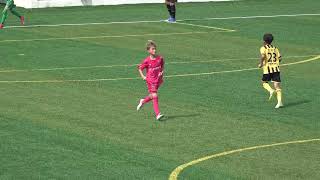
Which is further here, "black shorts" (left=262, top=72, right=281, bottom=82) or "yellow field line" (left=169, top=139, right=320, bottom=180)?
"black shorts" (left=262, top=72, right=281, bottom=82)

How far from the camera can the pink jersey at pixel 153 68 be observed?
20.5 m

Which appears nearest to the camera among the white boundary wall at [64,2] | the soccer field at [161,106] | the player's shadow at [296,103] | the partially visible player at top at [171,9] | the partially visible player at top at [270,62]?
the soccer field at [161,106]

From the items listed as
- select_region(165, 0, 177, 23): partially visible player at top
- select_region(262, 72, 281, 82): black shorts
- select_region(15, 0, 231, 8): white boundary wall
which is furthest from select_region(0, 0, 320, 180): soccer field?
select_region(15, 0, 231, 8): white boundary wall

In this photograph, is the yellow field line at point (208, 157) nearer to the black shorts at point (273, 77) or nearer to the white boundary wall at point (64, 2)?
the black shorts at point (273, 77)

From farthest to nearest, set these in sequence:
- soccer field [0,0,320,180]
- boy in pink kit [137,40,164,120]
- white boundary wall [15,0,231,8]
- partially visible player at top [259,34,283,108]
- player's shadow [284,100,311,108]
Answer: white boundary wall [15,0,231,8] < player's shadow [284,100,311,108] < partially visible player at top [259,34,283,108] < boy in pink kit [137,40,164,120] < soccer field [0,0,320,180]

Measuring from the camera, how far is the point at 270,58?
74.7 ft

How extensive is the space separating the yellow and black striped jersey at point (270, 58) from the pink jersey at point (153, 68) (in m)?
3.34

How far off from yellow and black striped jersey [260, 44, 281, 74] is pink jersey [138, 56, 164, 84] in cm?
334

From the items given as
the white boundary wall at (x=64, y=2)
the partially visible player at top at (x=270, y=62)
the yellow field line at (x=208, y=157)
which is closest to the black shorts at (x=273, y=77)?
the partially visible player at top at (x=270, y=62)

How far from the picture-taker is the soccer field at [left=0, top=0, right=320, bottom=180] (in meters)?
16.4

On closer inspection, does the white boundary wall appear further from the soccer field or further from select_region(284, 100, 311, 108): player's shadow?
select_region(284, 100, 311, 108): player's shadow

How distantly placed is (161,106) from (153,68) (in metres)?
2.14

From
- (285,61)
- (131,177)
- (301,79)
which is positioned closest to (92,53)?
(285,61)

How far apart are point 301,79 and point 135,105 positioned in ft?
21.9
